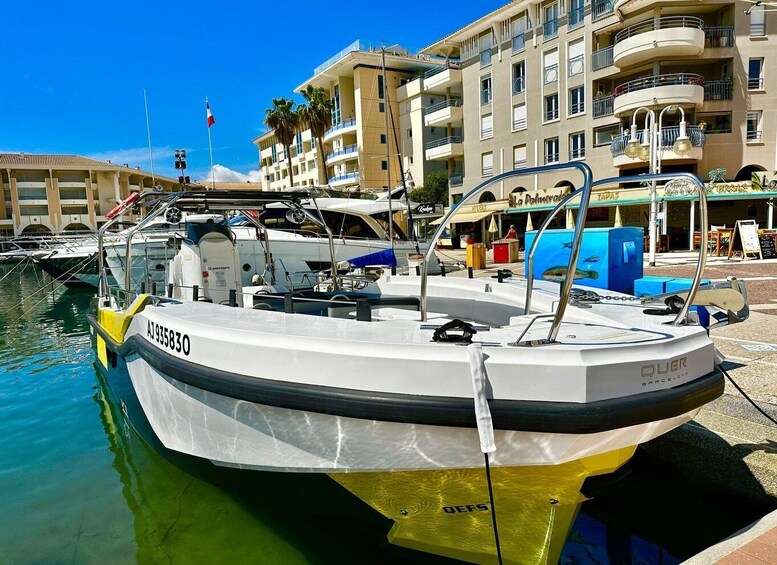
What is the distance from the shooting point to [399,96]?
130 feet

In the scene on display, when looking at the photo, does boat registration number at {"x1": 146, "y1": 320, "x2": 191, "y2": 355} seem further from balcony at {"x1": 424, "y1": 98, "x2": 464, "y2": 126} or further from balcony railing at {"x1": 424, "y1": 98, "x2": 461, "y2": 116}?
balcony railing at {"x1": 424, "y1": 98, "x2": 461, "y2": 116}

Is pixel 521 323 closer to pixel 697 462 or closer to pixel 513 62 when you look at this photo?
pixel 697 462

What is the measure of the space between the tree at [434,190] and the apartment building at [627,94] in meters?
4.28

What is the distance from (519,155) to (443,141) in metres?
7.07

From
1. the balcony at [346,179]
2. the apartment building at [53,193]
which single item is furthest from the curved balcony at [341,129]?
the apartment building at [53,193]

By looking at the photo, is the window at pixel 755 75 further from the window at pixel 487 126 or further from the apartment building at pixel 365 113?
the apartment building at pixel 365 113

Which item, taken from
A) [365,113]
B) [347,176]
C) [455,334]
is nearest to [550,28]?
[365,113]

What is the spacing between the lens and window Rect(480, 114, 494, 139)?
31.2 m

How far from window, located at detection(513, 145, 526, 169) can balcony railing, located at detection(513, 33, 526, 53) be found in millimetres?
5347

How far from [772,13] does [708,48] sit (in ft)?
10.2

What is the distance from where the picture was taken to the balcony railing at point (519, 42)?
94.9 ft

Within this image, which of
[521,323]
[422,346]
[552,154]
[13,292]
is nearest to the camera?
[422,346]

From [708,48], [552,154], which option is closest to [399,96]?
[552,154]

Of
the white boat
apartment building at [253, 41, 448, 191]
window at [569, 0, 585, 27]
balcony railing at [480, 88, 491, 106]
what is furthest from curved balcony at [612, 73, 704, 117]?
the white boat
